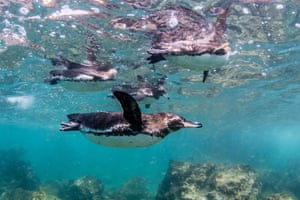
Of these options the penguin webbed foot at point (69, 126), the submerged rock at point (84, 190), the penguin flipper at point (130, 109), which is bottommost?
the submerged rock at point (84, 190)

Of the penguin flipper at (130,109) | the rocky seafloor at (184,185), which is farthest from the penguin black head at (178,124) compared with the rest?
the rocky seafloor at (184,185)

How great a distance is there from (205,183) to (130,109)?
14.0 meters

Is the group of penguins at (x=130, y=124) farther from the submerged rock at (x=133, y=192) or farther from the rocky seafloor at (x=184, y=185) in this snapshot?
the submerged rock at (x=133, y=192)

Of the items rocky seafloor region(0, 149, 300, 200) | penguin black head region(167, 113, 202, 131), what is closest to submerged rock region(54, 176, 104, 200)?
rocky seafloor region(0, 149, 300, 200)

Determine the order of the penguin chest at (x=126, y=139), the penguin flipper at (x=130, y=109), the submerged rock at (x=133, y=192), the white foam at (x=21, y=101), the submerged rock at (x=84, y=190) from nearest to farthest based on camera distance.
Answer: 1. the penguin flipper at (x=130, y=109)
2. the penguin chest at (x=126, y=139)
3. the submerged rock at (x=84, y=190)
4. the submerged rock at (x=133, y=192)
5. the white foam at (x=21, y=101)

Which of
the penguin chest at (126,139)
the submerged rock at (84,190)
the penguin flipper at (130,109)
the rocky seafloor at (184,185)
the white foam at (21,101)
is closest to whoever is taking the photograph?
the penguin flipper at (130,109)

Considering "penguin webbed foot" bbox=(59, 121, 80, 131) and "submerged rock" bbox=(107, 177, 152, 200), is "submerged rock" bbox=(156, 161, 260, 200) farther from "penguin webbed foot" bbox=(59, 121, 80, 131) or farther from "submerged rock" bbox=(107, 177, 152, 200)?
"penguin webbed foot" bbox=(59, 121, 80, 131)

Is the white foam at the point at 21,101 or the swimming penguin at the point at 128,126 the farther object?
the white foam at the point at 21,101

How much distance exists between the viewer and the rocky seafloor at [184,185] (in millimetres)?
14688

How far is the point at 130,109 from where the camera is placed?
133 inches

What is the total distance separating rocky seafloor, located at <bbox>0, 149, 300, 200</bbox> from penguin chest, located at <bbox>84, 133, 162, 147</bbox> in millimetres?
11551

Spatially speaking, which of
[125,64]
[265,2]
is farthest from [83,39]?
[265,2]

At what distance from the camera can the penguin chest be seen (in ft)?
12.0

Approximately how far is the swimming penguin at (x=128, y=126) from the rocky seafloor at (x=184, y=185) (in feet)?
37.9
